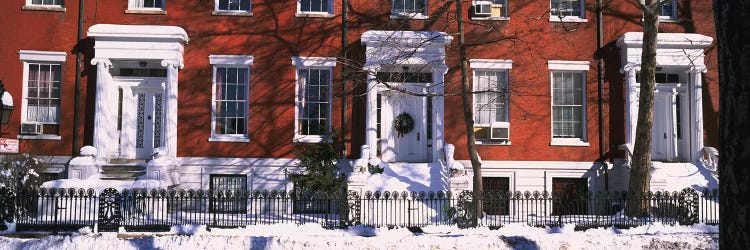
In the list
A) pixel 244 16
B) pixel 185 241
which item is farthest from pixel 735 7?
pixel 244 16

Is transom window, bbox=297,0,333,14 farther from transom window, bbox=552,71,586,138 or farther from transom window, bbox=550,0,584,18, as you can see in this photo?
transom window, bbox=552,71,586,138

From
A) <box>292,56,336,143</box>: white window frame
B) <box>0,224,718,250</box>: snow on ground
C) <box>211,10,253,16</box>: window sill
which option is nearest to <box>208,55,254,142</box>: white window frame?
<box>211,10,253,16</box>: window sill

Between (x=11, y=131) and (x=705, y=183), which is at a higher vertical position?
(x=11, y=131)

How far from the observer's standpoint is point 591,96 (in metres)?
18.2

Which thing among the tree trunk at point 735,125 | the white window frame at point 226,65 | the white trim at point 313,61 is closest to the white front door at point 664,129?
the white trim at point 313,61

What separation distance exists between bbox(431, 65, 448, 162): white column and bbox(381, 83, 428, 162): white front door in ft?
1.12

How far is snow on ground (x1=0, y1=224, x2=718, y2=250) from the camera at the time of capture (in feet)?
35.3

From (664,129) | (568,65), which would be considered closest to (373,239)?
(568,65)

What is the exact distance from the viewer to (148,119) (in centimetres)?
1800

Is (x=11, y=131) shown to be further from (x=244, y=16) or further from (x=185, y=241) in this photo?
(x=185, y=241)

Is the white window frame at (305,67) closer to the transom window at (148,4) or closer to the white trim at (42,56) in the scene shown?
the transom window at (148,4)

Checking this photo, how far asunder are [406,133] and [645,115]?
6229 mm

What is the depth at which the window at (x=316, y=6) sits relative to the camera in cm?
1817

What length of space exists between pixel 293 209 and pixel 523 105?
283 inches
